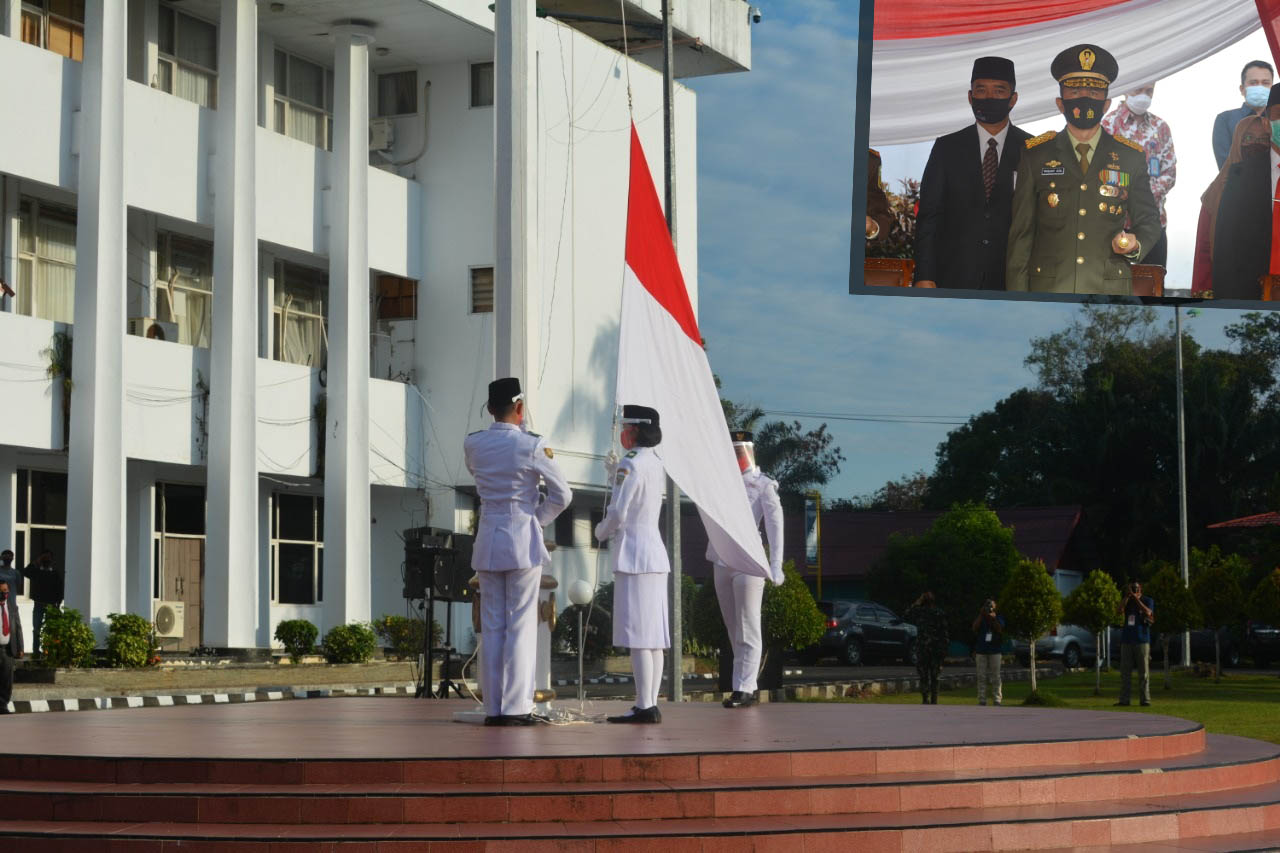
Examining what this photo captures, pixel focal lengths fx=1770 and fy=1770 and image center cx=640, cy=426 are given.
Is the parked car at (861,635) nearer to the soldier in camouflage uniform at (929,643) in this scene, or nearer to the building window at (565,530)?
the building window at (565,530)

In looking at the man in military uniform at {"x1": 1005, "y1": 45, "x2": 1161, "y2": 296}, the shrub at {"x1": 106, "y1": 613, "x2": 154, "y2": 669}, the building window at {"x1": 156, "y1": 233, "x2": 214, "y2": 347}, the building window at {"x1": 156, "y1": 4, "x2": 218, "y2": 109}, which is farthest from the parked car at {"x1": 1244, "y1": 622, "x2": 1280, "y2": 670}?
the shrub at {"x1": 106, "y1": 613, "x2": 154, "y2": 669}

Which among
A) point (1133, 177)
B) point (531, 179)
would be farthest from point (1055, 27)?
point (531, 179)

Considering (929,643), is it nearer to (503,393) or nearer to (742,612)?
(742,612)

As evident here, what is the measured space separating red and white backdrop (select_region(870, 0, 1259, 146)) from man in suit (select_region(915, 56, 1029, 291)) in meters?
0.31

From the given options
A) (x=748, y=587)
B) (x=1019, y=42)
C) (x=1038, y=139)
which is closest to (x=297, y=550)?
(x=1038, y=139)

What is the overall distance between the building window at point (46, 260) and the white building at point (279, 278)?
45mm

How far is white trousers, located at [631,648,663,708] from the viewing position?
11352 millimetres

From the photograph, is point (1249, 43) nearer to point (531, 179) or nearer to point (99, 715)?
point (531, 179)

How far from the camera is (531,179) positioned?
13.9 metres

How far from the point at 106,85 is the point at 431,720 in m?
15.6

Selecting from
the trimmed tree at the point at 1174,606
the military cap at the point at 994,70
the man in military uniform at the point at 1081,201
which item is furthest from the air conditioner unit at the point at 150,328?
the trimmed tree at the point at 1174,606

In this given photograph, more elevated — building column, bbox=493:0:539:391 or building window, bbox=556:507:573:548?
building column, bbox=493:0:539:391

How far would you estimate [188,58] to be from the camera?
2873 cm

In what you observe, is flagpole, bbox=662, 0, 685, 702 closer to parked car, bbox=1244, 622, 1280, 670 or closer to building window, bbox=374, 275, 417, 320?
building window, bbox=374, 275, 417, 320
